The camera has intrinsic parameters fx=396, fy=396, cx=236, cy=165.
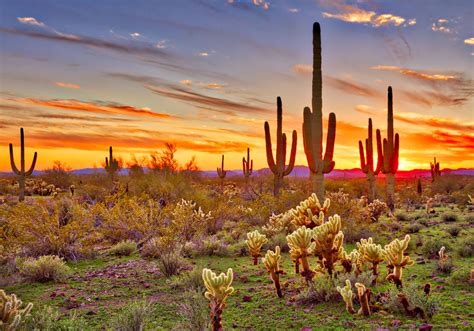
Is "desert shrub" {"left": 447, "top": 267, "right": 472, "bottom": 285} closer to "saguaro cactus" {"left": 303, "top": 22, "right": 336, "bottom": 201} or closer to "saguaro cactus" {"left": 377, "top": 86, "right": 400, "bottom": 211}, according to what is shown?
"saguaro cactus" {"left": 303, "top": 22, "right": 336, "bottom": 201}

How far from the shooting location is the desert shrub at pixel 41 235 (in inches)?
446

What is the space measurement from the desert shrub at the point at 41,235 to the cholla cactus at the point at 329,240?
24.8ft

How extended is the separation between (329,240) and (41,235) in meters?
8.77

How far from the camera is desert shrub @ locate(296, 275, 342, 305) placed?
22.6 feet

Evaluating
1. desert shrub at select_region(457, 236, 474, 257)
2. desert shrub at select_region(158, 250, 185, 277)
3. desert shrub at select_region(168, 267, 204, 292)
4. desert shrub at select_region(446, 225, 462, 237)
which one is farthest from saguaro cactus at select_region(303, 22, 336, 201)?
desert shrub at select_region(168, 267, 204, 292)

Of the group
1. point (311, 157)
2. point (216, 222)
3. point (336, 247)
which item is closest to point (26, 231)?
point (216, 222)

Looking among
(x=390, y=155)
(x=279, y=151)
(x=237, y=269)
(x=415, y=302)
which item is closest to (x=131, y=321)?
(x=415, y=302)

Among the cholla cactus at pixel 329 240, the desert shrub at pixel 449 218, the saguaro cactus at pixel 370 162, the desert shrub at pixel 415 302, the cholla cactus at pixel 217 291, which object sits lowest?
the desert shrub at pixel 449 218

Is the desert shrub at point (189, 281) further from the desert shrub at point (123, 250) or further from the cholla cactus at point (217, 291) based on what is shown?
the desert shrub at point (123, 250)

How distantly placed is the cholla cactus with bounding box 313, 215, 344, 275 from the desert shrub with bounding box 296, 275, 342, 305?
11.0 inches

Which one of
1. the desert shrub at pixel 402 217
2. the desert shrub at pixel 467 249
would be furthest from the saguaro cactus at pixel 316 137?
the desert shrub at pixel 402 217

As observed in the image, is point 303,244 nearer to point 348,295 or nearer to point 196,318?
point 348,295

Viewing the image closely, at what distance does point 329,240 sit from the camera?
6984mm

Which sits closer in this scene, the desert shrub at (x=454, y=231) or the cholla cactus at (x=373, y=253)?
the cholla cactus at (x=373, y=253)
